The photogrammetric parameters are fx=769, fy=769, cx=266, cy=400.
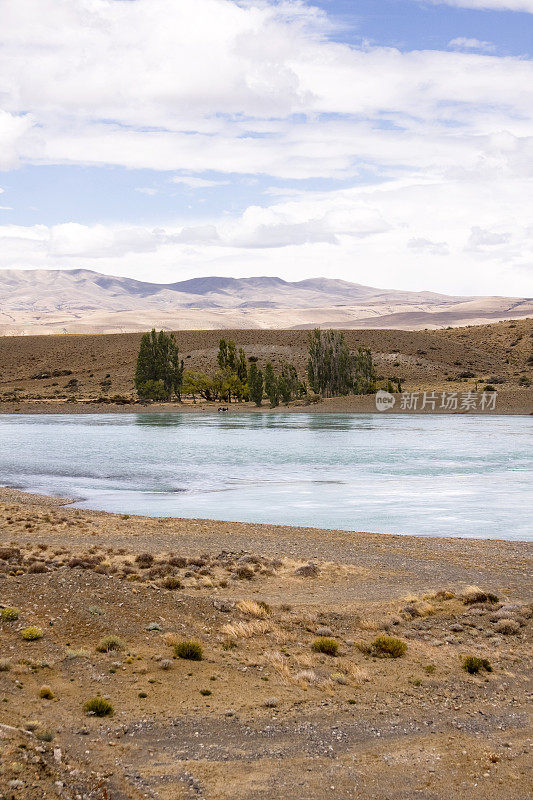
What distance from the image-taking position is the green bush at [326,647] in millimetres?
10188

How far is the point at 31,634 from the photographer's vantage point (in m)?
9.89

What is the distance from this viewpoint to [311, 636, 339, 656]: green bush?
1019 cm

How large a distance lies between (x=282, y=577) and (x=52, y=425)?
47.1m

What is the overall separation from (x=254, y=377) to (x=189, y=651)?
6285 cm

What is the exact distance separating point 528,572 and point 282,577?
183 inches

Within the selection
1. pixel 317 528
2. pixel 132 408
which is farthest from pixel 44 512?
pixel 132 408

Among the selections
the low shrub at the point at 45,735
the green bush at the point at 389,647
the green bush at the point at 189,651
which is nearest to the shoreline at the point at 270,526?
the green bush at the point at 389,647

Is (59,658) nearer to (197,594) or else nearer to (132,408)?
(197,594)

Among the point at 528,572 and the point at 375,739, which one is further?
the point at 528,572

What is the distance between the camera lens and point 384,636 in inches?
418

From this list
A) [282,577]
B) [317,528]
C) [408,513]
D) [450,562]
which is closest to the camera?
[282,577]

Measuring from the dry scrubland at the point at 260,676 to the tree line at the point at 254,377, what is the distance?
5753cm

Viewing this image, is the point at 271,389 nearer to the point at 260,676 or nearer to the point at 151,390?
the point at 151,390

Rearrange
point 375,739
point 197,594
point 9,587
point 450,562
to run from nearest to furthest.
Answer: point 375,739
point 9,587
point 197,594
point 450,562
